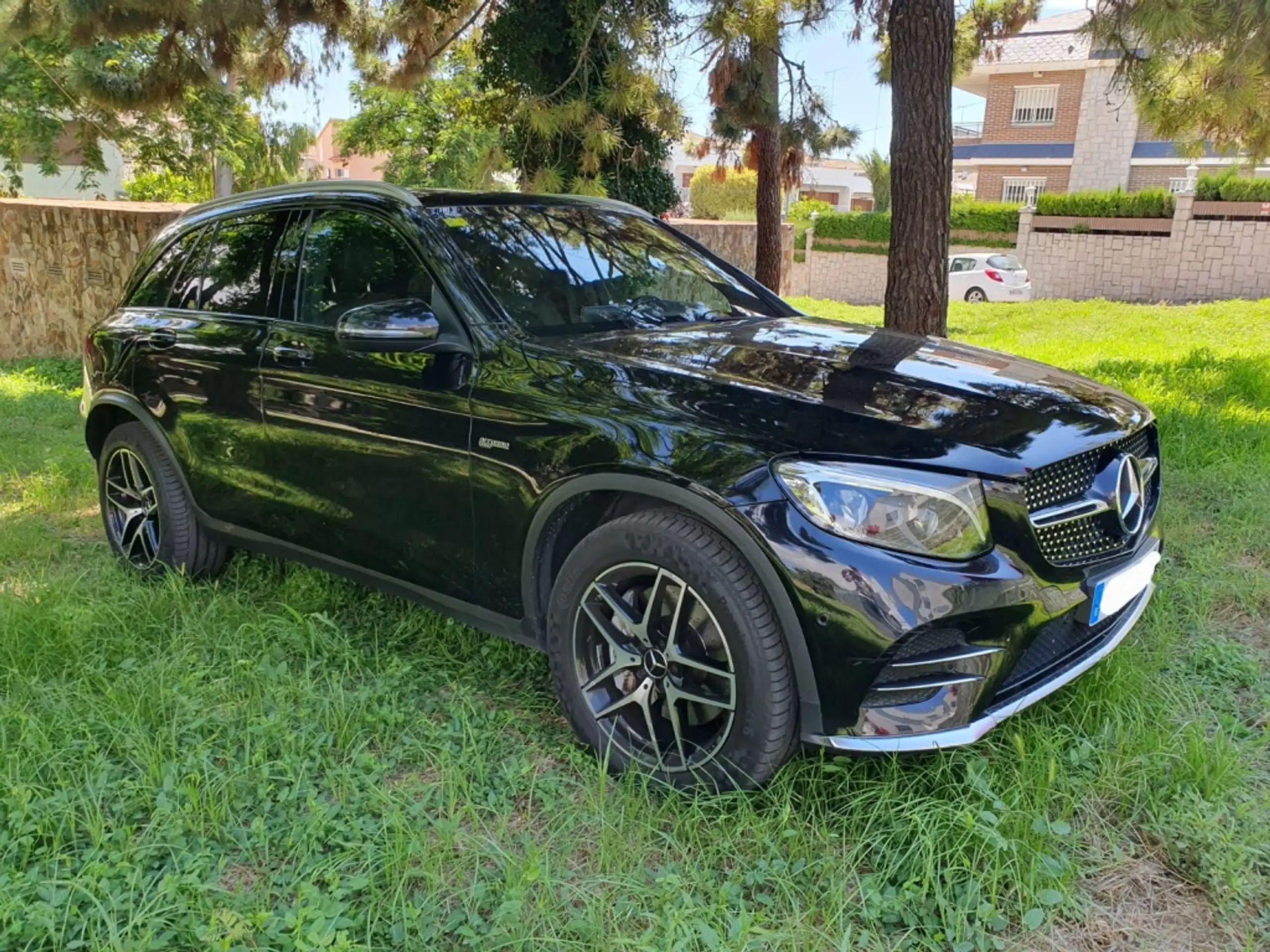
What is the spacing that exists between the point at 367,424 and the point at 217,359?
0.95 metres

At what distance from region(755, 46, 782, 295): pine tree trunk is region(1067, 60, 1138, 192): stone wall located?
80.0 feet

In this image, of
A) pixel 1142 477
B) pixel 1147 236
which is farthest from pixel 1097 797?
Answer: pixel 1147 236

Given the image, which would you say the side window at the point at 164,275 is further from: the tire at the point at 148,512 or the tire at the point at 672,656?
the tire at the point at 672,656

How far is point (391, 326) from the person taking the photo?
9.37ft

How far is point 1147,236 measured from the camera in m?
20.6

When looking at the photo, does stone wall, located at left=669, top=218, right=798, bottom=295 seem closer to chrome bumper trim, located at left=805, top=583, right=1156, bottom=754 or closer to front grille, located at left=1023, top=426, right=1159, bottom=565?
front grille, located at left=1023, top=426, right=1159, bottom=565

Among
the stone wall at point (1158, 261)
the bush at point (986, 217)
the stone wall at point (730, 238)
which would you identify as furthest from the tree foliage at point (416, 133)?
the stone wall at point (1158, 261)

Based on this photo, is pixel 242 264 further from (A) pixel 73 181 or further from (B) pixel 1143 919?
(A) pixel 73 181

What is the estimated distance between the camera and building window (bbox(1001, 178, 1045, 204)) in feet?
109

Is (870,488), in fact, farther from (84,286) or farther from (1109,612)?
(84,286)

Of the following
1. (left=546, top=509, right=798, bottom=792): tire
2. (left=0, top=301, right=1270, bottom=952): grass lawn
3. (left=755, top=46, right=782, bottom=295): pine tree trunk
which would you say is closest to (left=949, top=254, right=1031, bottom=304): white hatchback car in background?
(left=755, top=46, right=782, bottom=295): pine tree trunk

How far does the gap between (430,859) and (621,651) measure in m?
0.71

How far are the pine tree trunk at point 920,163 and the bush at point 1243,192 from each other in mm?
18813

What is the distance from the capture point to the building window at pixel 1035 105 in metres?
32.5
